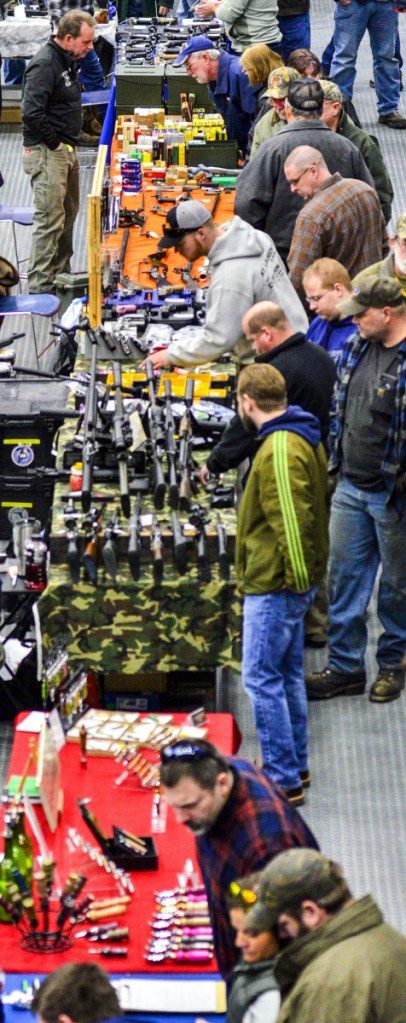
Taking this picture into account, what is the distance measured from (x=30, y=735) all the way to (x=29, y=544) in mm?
904

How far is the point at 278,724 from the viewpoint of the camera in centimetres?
481

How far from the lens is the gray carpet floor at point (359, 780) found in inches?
188

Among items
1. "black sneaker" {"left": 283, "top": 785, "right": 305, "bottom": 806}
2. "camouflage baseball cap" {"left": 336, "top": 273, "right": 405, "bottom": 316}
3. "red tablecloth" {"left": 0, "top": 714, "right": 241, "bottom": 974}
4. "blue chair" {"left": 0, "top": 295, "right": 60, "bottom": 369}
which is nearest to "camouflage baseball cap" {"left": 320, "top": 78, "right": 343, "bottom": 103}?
"blue chair" {"left": 0, "top": 295, "right": 60, "bottom": 369}

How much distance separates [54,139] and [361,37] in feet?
9.34

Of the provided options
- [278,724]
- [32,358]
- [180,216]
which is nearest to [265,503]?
[278,724]

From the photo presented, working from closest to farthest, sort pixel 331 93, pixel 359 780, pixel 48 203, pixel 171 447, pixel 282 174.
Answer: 1. pixel 359 780
2. pixel 171 447
3. pixel 282 174
4. pixel 331 93
5. pixel 48 203

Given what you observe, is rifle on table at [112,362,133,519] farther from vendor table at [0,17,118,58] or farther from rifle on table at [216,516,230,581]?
vendor table at [0,17,118,58]

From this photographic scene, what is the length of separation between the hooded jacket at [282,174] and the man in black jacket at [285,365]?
200 centimetres

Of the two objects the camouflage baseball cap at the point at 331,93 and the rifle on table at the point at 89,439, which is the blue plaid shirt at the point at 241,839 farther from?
the camouflage baseball cap at the point at 331,93

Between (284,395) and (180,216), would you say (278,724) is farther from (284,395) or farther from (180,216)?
(180,216)

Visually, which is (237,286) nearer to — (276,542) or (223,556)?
(223,556)

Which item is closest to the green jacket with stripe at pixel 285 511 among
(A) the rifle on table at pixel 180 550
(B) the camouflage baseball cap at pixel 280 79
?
(A) the rifle on table at pixel 180 550

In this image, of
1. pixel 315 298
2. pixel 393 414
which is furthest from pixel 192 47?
pixel 393 414

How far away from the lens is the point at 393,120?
37.7 feet
